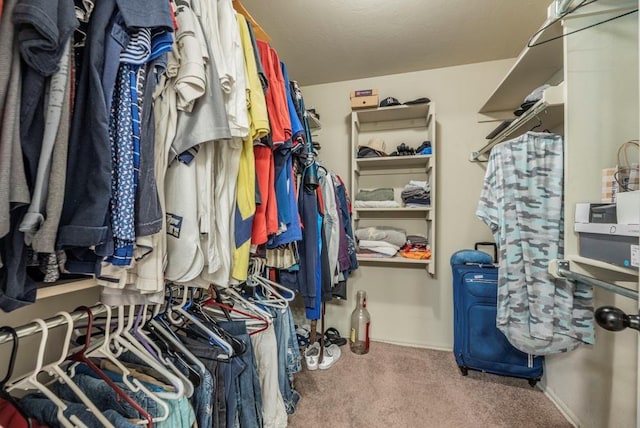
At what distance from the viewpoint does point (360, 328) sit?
2.17m

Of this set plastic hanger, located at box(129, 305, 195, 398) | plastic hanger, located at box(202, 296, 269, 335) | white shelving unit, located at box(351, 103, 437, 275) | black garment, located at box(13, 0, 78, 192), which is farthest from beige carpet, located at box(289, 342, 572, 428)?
black garment, located at box(13, 0, 78, 192)

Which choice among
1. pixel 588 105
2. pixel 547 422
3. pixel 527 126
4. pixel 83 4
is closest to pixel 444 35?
pixel 527 126

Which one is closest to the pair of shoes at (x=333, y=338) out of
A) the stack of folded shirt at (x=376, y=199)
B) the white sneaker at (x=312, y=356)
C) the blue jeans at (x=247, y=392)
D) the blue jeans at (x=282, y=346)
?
the white sneaker at (x=312, y=356)

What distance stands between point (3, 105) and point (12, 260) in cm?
24

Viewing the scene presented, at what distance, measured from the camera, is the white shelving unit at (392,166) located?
207 centimetres

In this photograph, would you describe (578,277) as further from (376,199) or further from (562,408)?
(376,199)

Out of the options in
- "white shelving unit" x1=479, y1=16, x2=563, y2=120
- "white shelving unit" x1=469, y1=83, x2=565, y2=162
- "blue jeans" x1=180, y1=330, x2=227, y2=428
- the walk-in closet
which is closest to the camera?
the walk-in closet

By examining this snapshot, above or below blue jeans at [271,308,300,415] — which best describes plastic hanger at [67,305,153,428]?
above

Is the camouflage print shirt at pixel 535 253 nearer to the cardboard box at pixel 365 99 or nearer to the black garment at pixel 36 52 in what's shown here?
the cardboard box at pixel 365 99

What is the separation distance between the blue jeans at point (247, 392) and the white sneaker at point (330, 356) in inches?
36.2

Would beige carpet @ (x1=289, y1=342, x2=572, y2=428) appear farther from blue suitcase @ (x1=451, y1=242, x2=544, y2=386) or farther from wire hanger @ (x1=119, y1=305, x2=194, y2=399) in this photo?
wire hanger @ (x1=119, y1=305, x2=194, y2=399)

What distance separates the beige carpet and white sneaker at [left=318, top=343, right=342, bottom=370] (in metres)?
0.04

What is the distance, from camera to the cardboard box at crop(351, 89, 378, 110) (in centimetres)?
203

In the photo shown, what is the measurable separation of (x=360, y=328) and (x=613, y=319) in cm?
180
